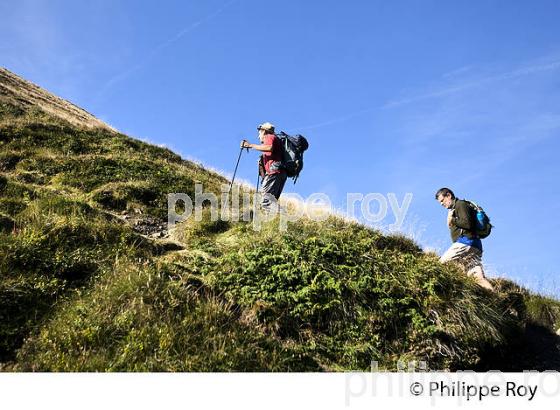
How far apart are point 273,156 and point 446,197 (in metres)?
3.96

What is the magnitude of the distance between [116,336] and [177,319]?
0.82m

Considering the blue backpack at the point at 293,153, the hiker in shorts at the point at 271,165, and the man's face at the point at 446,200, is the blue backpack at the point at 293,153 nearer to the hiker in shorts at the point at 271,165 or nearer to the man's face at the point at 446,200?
the hiker in shorts at the point at 271,165

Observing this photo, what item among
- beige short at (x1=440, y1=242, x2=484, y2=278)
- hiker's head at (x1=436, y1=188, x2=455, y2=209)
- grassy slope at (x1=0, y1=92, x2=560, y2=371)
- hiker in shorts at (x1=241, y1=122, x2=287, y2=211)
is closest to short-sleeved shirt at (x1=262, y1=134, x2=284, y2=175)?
hiker in shorts at (x1=241, y1=122, x2=287, y2=211)

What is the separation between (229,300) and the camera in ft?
25.6

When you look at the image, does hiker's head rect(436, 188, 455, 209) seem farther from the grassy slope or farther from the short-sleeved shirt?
the short-sleeved shirt

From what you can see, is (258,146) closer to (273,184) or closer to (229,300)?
(273,184)

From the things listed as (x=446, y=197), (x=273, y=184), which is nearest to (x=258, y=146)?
(x=273, y=184)

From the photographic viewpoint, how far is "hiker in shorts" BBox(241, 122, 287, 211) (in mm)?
11766

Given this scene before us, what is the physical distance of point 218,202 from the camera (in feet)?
47.3

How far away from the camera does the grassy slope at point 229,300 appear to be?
648cm

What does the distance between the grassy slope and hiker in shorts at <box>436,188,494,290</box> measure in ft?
2.12
